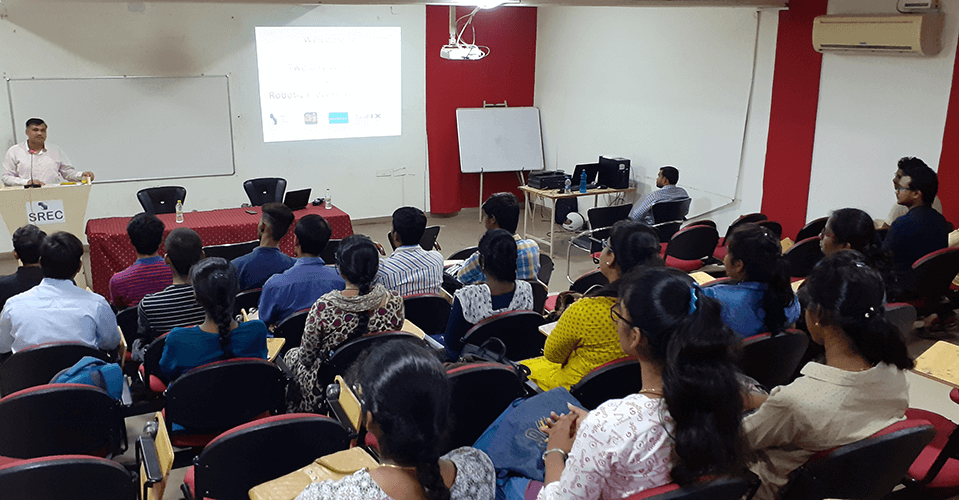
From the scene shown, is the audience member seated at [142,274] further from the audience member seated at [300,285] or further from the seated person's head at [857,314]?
the seated person's head at [857,314]

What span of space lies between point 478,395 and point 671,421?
100 centimetres

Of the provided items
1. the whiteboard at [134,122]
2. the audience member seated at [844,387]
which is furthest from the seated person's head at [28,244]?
the whiteboard at [134,122]

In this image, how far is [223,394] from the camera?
277 centimetres

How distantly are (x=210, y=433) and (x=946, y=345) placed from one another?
308 centimetres

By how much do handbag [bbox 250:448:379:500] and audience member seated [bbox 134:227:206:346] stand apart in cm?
154

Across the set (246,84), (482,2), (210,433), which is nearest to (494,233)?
(210,433)

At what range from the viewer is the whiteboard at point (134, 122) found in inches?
294

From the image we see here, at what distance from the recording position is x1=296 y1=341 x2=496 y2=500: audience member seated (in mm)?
1549

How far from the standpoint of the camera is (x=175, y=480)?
345 centimetres

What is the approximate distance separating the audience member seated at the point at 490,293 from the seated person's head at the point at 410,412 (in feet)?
5.67

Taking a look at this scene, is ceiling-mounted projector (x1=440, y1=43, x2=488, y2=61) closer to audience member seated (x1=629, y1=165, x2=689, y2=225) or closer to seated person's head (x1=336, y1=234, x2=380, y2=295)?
audience member seated (x1=629, y1=165, x2=689, y2=225)

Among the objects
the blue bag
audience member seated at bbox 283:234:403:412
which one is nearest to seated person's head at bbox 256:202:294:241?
audience member seated at bbox 283:234:403:412

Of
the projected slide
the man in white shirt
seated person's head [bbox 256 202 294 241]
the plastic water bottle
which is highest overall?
the projected slide

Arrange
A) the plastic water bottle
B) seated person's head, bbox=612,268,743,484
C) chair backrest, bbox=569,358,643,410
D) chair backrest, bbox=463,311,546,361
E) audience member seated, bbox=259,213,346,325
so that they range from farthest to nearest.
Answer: the plastic water bottle → audience member seated, bbox=259,213,346,325 → chair backrest, bbox=463,311,546,361 → chair backrest, bbox=569,358,643,410 → seated person's head, bbox=612,268,743,484
